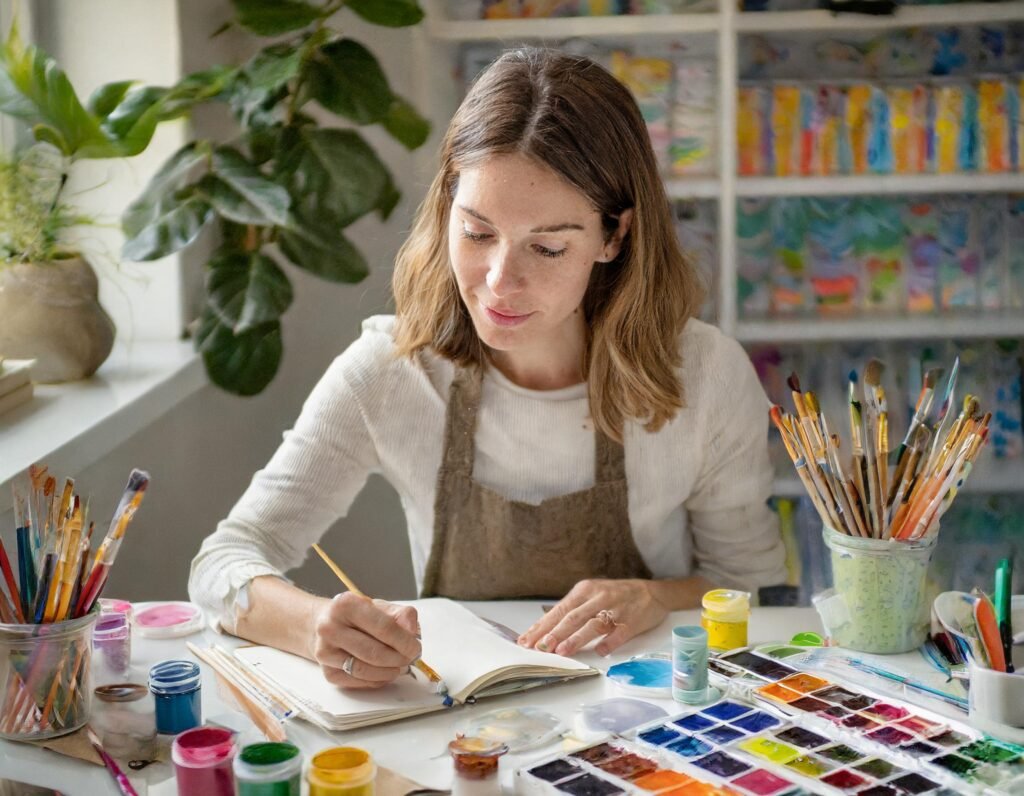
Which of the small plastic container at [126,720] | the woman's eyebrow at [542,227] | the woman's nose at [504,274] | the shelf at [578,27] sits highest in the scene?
the shelf at [578,27]

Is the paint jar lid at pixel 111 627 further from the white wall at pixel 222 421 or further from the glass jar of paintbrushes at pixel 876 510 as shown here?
the white wall at pixel 222 421

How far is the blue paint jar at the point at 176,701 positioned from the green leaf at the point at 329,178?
133 centimetres

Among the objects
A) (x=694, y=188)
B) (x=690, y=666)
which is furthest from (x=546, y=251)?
(x=694, y=188)

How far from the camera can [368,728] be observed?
1194mm

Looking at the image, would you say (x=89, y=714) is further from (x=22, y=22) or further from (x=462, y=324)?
(x=22, y=22)

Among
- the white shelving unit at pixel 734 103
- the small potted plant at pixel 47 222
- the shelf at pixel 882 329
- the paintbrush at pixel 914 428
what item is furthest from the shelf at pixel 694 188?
the paintbrush at pixel 914 428

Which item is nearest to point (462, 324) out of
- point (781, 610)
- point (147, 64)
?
point (781, 610)

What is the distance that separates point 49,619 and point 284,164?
1.36m

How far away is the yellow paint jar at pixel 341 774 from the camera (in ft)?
3.30

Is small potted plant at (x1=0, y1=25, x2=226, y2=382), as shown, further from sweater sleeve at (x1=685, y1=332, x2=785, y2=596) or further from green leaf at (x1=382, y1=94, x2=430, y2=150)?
sweater sleeve at (x1=685, y1=332, x2=785, y2=596)

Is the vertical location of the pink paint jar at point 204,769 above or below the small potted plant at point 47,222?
below

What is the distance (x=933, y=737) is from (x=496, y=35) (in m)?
1.96

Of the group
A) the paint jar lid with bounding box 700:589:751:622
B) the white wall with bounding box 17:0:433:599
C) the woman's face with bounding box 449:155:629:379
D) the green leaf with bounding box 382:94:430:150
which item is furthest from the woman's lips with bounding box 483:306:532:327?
the green leaf with bounding box 382:94:430:150

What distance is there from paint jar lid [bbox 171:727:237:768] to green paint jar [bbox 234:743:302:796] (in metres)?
0.02
